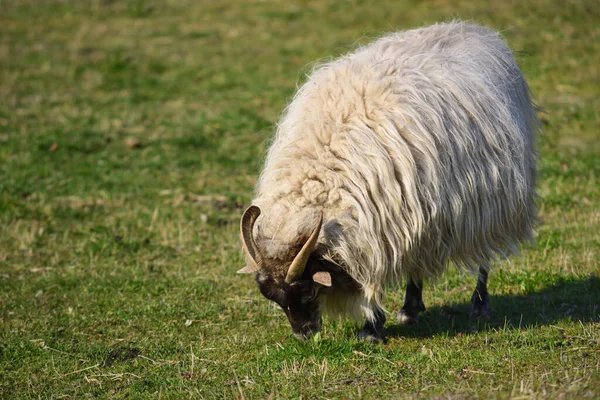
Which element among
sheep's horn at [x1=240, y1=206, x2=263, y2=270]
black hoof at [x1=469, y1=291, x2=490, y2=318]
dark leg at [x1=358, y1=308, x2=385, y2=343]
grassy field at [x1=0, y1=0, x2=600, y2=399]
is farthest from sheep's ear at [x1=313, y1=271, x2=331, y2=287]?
black hoof at [x1=469, y1=291, x2=490, y2=318]

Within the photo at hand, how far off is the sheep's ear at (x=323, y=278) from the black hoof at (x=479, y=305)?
1.78m

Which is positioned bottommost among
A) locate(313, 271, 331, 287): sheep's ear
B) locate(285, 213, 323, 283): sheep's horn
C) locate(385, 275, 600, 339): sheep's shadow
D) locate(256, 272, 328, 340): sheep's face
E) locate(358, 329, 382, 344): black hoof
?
locate(385, 275, 600, 339): sheep's shadow

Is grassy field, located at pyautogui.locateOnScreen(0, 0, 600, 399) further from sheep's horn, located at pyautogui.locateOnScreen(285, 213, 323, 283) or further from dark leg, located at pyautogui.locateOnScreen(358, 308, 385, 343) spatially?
sheep's horn, located at pyautogui.locateOnScreen(285, 213, 323, 283)

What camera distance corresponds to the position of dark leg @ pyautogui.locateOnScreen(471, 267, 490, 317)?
6.44m

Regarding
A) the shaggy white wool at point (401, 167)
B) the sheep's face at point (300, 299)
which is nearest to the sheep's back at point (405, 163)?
the shaggy white wool at point (401, 167)

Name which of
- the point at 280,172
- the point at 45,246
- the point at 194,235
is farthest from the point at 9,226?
the point at 280,172

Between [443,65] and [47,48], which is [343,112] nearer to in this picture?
[443,65]

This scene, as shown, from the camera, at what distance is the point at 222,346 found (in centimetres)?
601

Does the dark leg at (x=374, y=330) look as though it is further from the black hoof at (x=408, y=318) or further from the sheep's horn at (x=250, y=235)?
the sheep's horn at (x=250, y=235)

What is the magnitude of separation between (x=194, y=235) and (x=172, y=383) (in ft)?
11.1

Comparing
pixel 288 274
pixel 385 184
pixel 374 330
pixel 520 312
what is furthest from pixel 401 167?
pixel 520 312

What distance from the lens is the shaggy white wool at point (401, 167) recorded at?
534 centimetres

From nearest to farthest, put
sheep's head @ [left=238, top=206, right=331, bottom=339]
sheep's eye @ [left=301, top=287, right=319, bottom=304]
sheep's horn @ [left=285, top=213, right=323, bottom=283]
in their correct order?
sheep's horn @ [left=285, top=213, right=323, bottom=283]
sheep's head @ [left=238, top=206, right=331, bottom=339]
sheep's eye @ [left=301, top=287, right=319, bottom=304]

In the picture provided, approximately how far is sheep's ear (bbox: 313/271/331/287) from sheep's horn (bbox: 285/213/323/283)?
105mm
